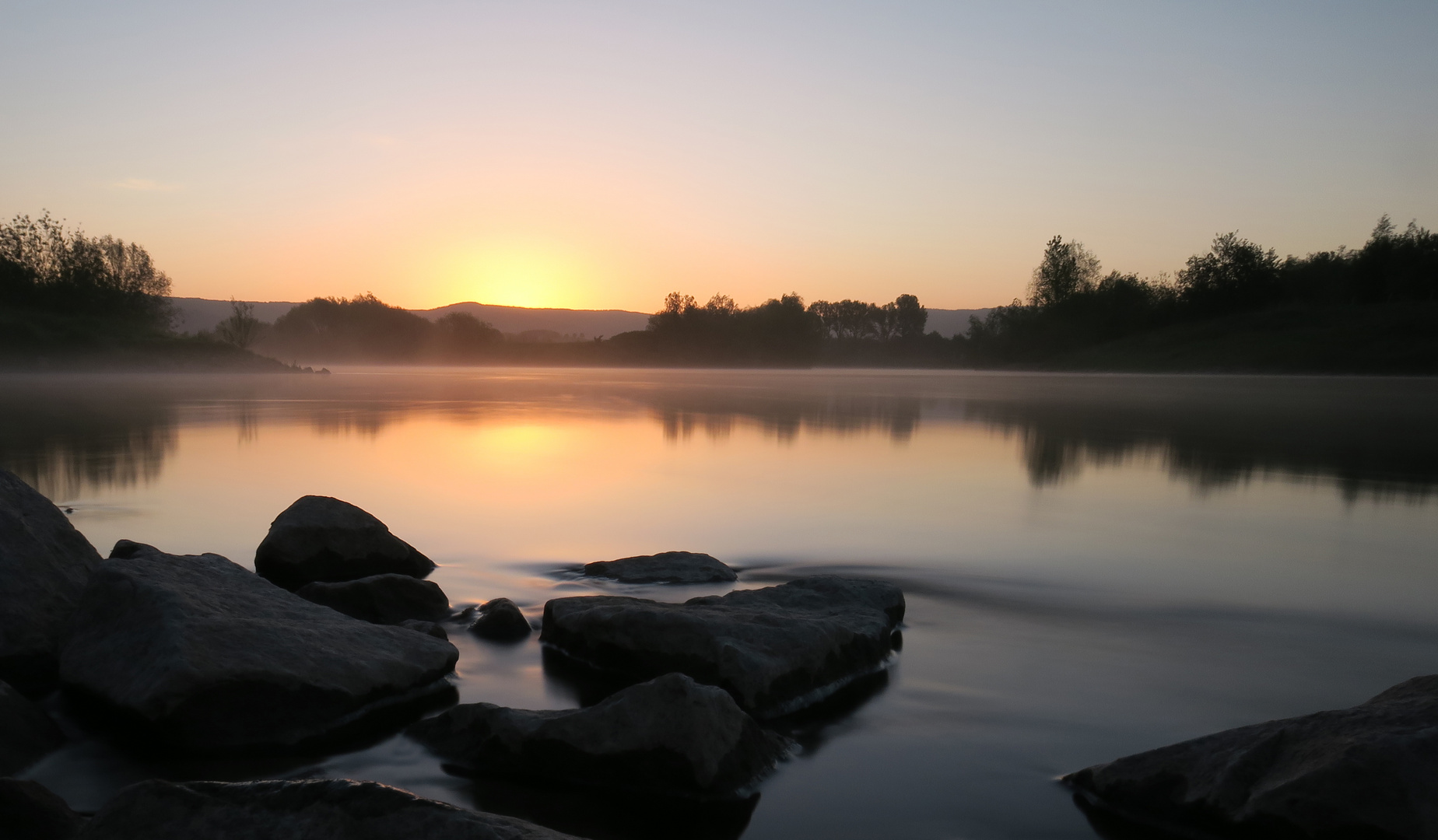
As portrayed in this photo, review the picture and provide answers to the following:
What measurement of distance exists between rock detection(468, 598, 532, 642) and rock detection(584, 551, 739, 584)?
1.02 m

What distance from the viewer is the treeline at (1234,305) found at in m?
77.6

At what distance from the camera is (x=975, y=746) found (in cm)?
344

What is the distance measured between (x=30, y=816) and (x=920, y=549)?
5.71 metres

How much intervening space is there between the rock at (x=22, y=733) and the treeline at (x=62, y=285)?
64.4 meters

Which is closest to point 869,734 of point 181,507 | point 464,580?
→ point 464,580

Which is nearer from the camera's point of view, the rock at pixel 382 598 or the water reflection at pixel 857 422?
the rock at pixel 382 598

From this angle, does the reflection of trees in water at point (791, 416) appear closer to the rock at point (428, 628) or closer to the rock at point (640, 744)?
the rock at point (428, 628)

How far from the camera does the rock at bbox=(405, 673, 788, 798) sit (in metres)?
3.03

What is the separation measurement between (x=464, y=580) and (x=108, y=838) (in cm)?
378

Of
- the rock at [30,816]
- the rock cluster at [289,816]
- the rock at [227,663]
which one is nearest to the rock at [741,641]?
the rock at [227,663]

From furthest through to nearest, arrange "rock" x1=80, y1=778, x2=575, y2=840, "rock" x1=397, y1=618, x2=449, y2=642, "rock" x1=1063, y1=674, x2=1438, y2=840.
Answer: "rock" x1=397, y1=618, x2=449, y2=642 → "rock" x1=1063, y1=674, x2=1438, y2=840 → "rock" x1=80, y1=778, x2=575, y2=840

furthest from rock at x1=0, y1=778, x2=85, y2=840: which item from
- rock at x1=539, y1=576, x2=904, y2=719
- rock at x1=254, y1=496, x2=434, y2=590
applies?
rock at x1=254, y1=496, x2=434, y2=590

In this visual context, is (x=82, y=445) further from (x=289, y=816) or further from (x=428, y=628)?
(x=289, y=816)

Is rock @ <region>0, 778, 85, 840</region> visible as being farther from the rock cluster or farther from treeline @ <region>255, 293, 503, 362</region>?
treeline @ <region>255, 293, 503, 362</region>
